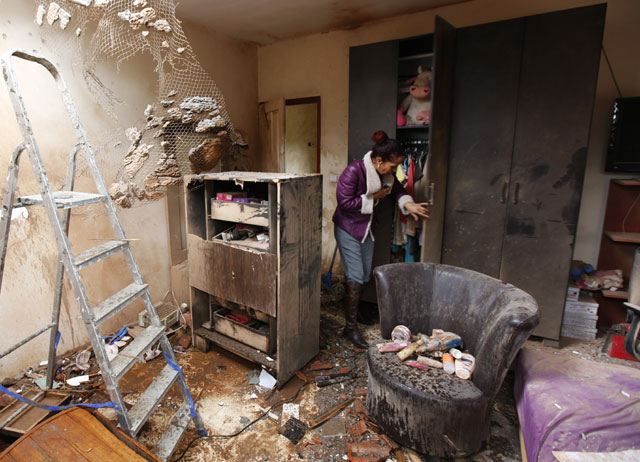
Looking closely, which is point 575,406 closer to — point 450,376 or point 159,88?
point 450,376

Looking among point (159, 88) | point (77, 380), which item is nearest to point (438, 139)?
point (159, 88)

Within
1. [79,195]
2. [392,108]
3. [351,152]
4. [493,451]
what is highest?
[392,108]

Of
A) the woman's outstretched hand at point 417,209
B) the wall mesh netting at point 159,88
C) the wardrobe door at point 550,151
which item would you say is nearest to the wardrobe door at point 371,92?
the woman's outstretched hand at point 417,209

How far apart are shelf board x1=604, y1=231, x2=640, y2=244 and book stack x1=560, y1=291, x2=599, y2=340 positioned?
0.51 metres

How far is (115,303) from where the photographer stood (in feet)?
4.79

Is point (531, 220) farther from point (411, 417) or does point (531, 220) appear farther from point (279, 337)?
point (279, 337)

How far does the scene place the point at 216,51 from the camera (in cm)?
335

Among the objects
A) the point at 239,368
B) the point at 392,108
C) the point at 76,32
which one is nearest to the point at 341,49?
the point at 392,108

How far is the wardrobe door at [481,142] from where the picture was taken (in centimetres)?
243

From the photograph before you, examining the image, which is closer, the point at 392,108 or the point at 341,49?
the point at 392,108

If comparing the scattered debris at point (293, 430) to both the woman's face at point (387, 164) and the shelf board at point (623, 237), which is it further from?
the shelf board at point (623, 237)

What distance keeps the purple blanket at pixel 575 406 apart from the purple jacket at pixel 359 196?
131 centimetres

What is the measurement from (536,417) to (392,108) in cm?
228

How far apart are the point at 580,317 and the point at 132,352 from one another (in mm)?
3087
